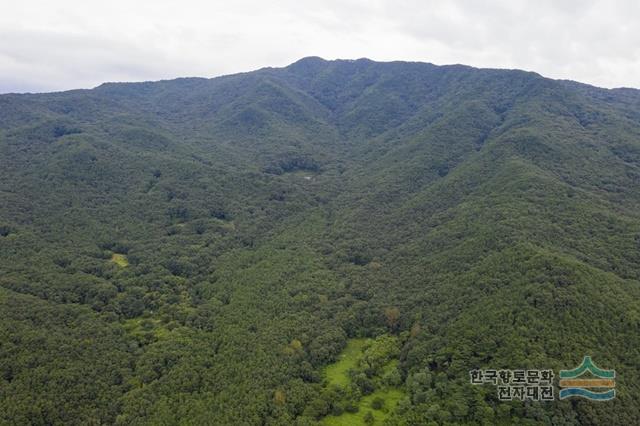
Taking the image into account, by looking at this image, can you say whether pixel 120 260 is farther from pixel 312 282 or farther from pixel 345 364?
pixel 345 364

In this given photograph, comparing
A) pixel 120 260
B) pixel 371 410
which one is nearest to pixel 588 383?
pixel 371 410

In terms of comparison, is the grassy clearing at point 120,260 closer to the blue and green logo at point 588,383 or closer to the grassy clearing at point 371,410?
the grassy clearing at point 371,410

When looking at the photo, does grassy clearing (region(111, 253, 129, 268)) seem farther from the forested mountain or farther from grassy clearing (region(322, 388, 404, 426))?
grassy clearing (region(322, 388, 404, 426))

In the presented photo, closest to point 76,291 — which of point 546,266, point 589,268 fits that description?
point 546,266

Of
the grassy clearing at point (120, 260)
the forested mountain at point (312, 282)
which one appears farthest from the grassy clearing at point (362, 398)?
the grassy clearing at point (120, 260)

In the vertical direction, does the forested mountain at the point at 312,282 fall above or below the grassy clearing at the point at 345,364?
above
